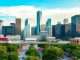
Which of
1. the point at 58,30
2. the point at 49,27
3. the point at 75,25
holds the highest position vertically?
the point at 75,25

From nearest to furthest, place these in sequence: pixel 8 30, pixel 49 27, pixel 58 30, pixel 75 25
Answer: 1. pixel 75 25
2. pixel 58 30
3. pixel 8 30
4. pixel 49 27

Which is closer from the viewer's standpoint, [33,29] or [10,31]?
[10,31]

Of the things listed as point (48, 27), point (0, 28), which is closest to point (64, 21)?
point (48, 27)

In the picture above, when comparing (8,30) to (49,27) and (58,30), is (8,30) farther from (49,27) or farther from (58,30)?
(58,30)

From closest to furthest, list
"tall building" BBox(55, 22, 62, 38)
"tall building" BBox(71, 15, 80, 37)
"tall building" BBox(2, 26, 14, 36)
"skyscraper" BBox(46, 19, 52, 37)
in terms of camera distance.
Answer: "tall building" BBox(71, 15, 80, 37)
"tall building" BBox(55, 22, 62, 38)
"skyscraper" BBox(46, 19, 52, 37)
"tall building" BBox(2, 26, 14, 36)

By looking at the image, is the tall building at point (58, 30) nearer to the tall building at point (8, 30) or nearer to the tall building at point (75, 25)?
the tall building at point (75, 25)

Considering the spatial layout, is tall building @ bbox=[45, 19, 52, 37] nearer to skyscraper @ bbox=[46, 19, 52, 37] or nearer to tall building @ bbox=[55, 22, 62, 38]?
skyscraper @ bbox=[46, 19, 52, 37]

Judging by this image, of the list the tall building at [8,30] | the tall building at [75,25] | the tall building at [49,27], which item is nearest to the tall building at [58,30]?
the tall building at [49,27]

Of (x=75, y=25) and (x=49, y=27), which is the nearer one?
(x=75, y=25)

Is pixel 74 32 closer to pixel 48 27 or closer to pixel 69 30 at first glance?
pixel 69 30

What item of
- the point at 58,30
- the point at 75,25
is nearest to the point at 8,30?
the point at 58,30

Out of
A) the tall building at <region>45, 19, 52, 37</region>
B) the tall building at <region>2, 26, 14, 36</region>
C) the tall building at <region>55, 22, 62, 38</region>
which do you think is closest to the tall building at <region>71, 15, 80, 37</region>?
the tall building at <region>55, 22, 62, 38</region>
